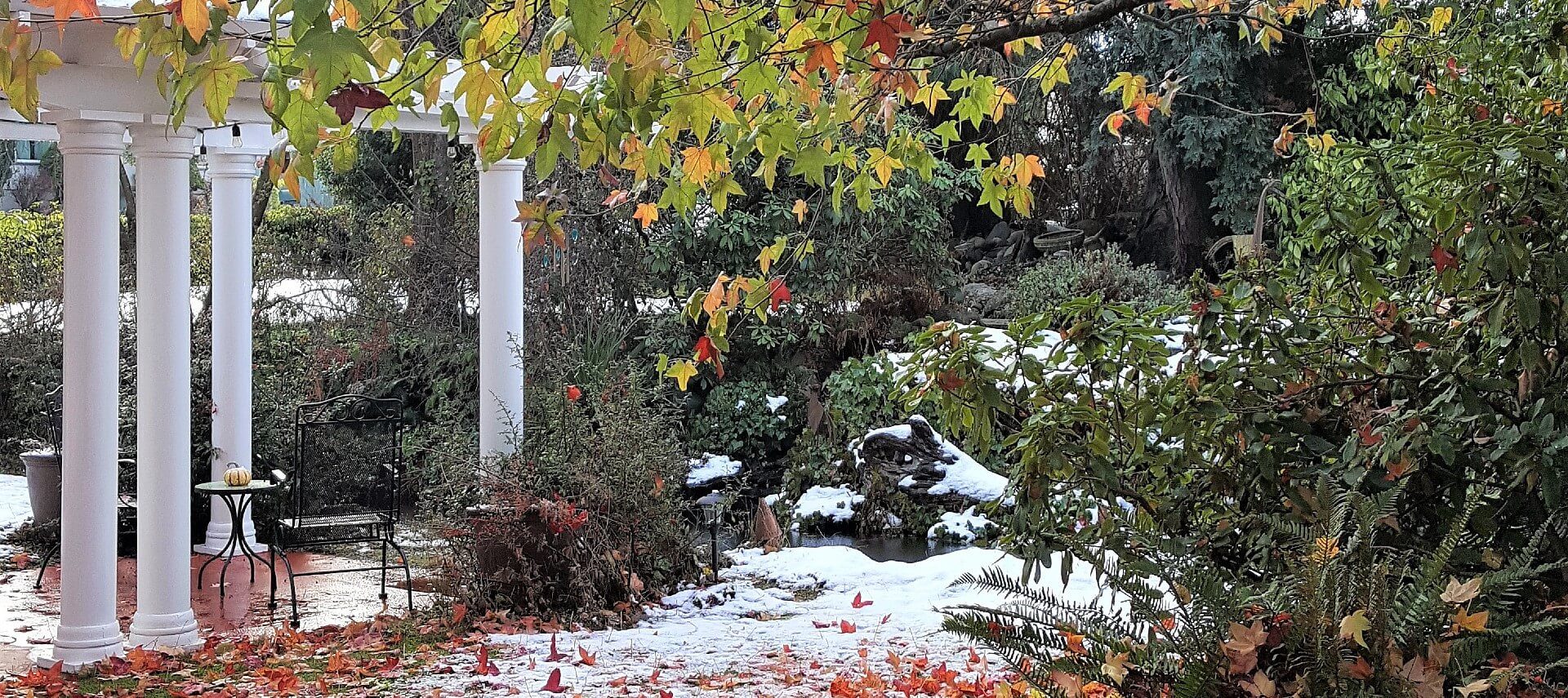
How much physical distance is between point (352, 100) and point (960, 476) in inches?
Answer: 305

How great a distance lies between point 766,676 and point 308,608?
2790 mm

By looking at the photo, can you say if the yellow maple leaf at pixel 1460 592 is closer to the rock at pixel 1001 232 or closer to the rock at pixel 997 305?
the rock at pixel 997 305

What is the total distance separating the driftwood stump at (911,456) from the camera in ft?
31.8

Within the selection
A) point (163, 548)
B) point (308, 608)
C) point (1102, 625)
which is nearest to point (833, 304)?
point (308, 608)

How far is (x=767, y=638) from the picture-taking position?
5480 millimetres

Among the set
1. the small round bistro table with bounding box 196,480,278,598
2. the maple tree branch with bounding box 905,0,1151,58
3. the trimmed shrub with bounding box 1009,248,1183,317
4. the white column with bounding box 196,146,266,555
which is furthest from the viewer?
the trimmed shrub with bounding box 1009,248,1183,317

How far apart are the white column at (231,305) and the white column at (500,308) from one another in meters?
1.68

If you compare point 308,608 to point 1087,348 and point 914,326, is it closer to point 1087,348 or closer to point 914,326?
point 1087,348

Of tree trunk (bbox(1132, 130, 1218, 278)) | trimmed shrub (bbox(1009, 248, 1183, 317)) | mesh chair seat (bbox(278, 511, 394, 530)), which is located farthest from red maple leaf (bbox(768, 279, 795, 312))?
tree trunk (bbox(1132, 130, 1218, 278))

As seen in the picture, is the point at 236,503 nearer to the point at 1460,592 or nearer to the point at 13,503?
the point at 13,503

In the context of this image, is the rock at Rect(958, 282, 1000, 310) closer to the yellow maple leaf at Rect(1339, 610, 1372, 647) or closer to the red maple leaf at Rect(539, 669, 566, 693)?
the red maple leaf at Rect(539, 669, 566, 693)

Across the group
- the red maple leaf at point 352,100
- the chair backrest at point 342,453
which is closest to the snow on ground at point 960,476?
the chair backrest at point 342,453

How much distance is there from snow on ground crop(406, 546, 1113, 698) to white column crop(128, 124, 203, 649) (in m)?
1.28

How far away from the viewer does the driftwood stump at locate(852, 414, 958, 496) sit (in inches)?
382
